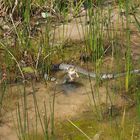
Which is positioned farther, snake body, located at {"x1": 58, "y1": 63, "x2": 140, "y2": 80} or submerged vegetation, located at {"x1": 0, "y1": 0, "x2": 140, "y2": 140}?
snake body, located at {"x1": 58, "y1": 63, "x2": 140, "y2": 80}

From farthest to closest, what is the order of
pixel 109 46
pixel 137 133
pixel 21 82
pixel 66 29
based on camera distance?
1. pixel 66 29
2. pixel 109 46
3. pixel 21 82
4. pixel 137 133

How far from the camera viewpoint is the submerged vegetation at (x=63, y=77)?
10.8 feet

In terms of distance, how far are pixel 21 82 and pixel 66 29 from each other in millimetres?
1180

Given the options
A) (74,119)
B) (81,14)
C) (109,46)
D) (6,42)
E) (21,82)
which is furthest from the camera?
(81,14)

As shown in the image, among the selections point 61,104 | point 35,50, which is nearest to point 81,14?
point 35,50

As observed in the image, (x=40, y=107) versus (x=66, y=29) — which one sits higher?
(x=66, y=29)

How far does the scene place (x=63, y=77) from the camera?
4074 mm

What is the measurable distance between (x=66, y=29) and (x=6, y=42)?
729 mm

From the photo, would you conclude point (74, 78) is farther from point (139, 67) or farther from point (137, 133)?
point (137, 133)

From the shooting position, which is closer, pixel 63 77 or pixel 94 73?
pixel 94 73

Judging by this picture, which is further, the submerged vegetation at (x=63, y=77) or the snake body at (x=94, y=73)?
the snake body at (x=94, y=73)

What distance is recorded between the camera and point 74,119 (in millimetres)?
3459

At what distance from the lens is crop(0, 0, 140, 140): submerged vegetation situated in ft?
10.8

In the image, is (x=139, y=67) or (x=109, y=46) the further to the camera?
(x=109, y=46)
